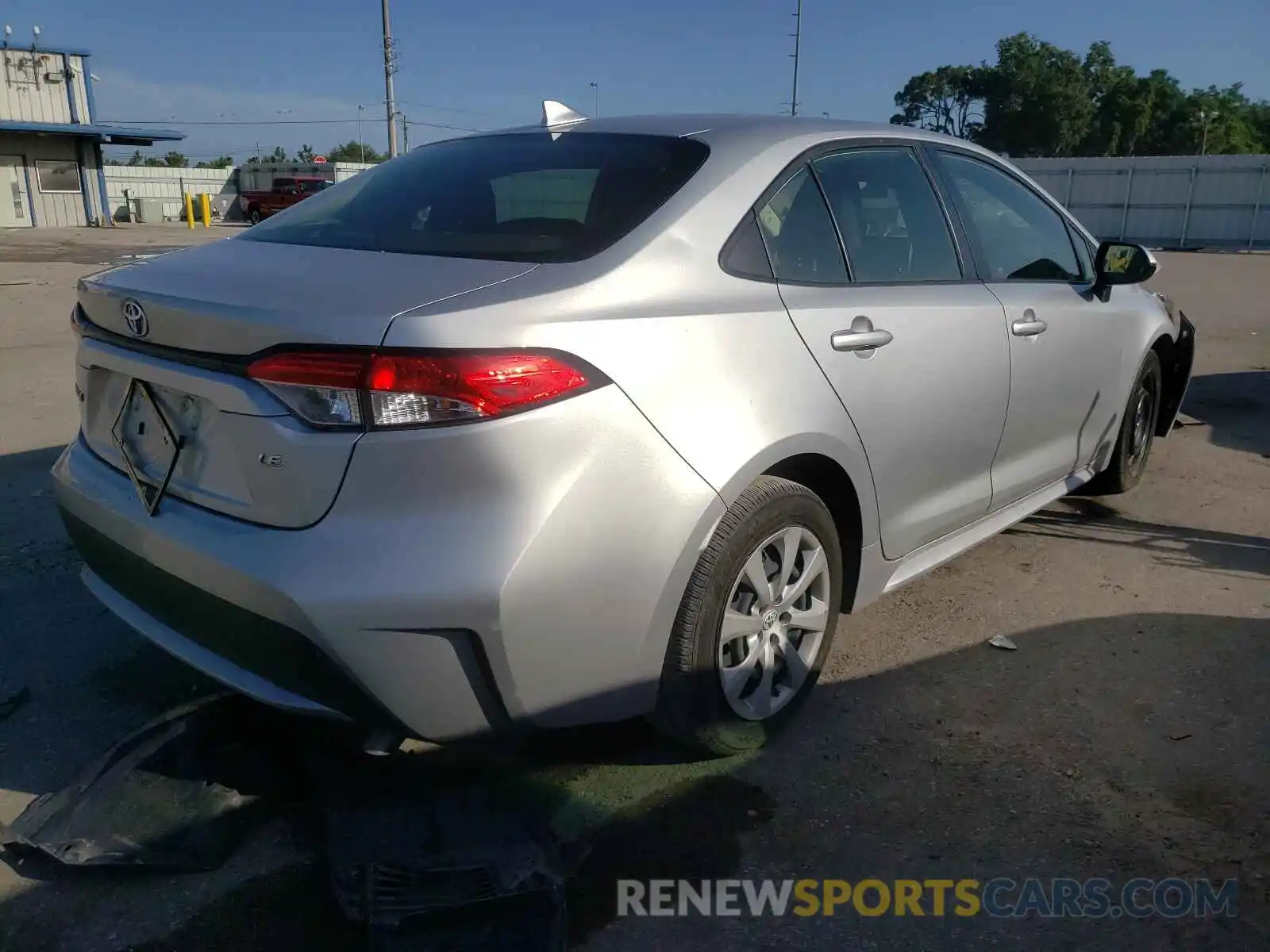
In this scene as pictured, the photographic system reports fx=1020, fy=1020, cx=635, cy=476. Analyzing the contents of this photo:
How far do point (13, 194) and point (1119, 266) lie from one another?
37040 millimetres

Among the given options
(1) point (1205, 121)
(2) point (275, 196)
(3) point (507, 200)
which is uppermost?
(1) point (1205, 121)

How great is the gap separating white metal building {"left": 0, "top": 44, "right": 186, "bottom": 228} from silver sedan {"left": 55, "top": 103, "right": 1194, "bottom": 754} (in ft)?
113

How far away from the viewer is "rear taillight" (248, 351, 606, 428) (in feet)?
6.57

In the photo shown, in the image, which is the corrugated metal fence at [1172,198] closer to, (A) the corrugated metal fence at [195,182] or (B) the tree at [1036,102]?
(A) the corrugated metal fence at [195,182]

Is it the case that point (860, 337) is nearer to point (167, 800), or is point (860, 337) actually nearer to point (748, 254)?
point (748, 254)

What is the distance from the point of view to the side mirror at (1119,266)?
4.11m

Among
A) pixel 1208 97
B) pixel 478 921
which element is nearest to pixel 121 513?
pixel 478 921

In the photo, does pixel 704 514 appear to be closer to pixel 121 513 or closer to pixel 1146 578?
pixel 121 513

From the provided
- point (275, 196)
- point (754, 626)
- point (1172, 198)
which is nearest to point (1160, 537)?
point (754, 626)

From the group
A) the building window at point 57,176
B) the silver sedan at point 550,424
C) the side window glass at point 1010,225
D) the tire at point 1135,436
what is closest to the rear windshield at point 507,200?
the silver sedan at point 550,424

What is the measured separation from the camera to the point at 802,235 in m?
2.86

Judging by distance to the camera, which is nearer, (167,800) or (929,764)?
(167,800)

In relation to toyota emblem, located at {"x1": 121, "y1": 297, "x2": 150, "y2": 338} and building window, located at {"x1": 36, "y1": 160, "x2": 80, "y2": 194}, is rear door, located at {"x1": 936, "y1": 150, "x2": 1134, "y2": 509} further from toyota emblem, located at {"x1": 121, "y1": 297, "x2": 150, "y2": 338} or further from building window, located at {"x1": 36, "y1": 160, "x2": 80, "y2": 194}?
building window, located at {"x1": 36, "y1": 160, "x2": 80, "y2": 194}

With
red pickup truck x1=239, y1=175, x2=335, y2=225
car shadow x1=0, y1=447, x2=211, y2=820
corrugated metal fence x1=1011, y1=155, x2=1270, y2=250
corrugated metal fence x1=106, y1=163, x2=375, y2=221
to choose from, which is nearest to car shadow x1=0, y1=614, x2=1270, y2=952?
car shadow x1=0, y1=447, x2=211, y2=820
